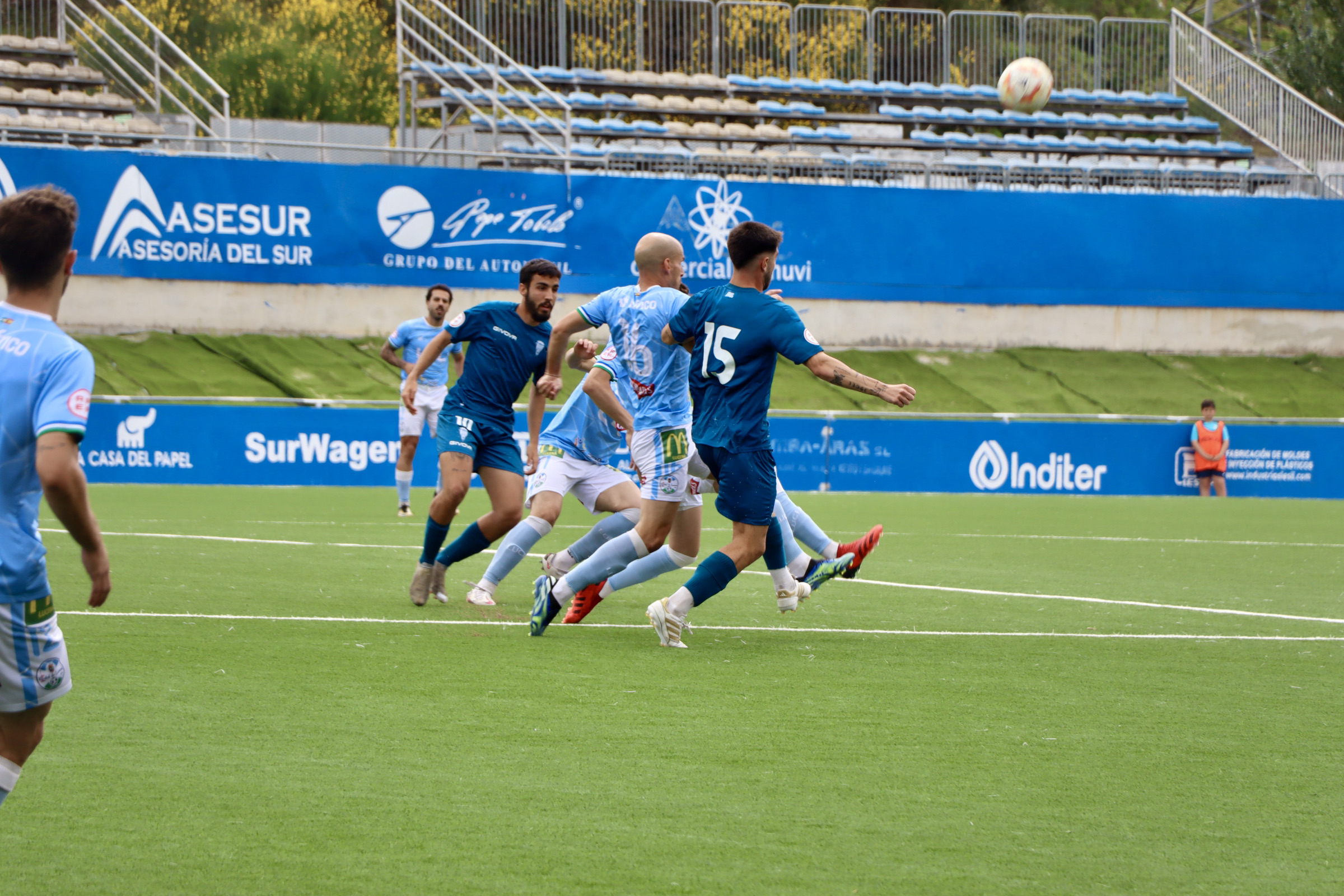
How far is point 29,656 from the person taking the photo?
3.14m

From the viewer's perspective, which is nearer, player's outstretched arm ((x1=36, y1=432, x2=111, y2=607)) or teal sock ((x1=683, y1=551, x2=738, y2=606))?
player's outstretched arm ((x1=36, y1=432, x2=111, y2=607))

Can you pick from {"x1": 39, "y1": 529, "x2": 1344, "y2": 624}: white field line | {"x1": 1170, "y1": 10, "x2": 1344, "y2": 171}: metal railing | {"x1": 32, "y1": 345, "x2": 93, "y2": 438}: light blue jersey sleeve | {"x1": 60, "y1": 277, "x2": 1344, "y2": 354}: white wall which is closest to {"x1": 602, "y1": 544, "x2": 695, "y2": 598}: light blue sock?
{"x1": 39, "y1": 529, "x2": 1344, "y2": 624}: white field line

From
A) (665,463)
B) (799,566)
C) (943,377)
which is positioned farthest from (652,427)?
(943,377)

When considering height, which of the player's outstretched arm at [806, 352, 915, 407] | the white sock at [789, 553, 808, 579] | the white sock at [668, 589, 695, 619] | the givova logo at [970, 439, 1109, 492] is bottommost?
the givova logo at [970, 439, 1109, 492]

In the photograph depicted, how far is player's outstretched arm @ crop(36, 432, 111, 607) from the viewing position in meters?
2.97

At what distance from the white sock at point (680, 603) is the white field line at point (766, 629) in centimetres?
81

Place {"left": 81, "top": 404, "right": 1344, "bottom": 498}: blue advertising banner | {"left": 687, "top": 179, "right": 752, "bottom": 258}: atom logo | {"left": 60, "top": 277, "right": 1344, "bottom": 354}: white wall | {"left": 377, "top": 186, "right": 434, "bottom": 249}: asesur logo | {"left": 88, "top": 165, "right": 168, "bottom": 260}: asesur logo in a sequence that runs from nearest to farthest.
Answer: {"left": 81, "top": 404, "right": 1344, "bottom": 498}: blue advertising banner
{"left": 88, "top": 165, "right": 168, "bottom": 260}: asesur logo
{"left": 60, "top": 277, "right": 1344, "bottom": 354}: white wall
{"left": 377, "top": 186, "right": 434, "bottom": 249}: asesur logo
{"left": 687, "top": 179, "right": 752, "bottom": 258}: atom logo

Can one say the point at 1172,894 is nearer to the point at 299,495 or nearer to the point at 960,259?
the point at 299,495

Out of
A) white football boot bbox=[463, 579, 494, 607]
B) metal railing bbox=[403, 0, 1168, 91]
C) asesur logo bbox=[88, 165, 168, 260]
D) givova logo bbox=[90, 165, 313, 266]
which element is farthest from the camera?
metal railing bbox=[403, 0, 1168, 91]

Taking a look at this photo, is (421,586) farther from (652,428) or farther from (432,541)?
(652,428)

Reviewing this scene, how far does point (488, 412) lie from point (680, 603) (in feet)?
7.00

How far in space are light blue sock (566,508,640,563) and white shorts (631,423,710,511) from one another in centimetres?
96

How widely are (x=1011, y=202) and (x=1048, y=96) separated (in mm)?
3280

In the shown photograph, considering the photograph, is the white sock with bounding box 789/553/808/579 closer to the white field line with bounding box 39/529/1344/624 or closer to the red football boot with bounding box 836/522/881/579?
the red football boot with bounding box 836/522/881/579
